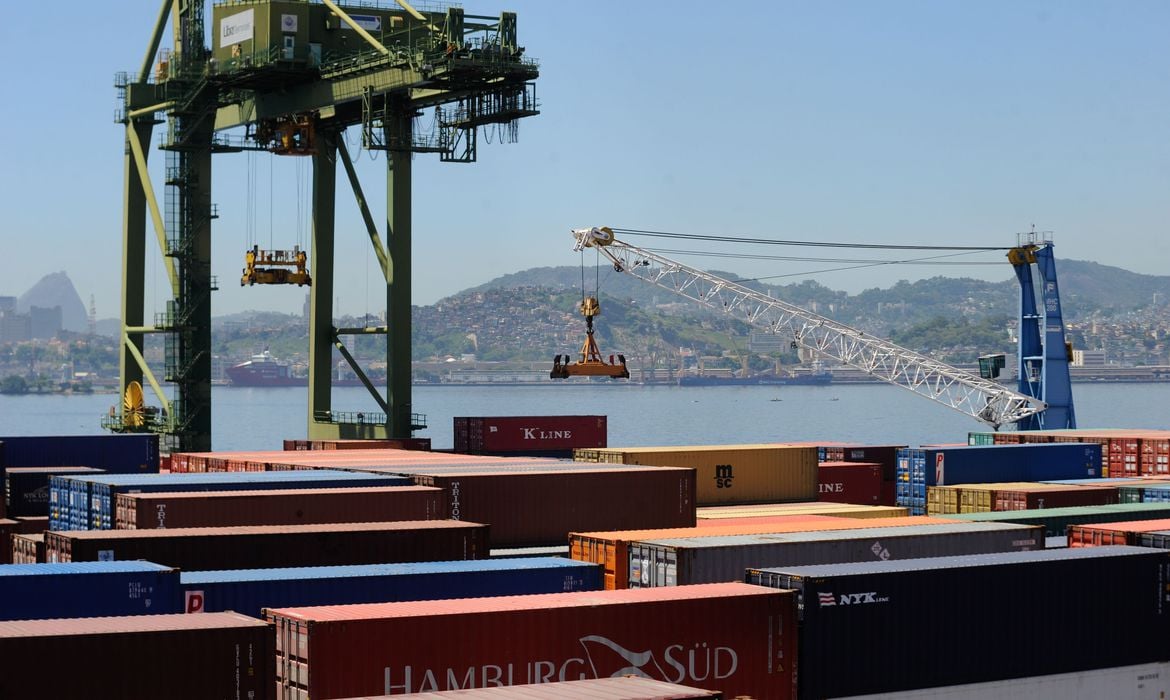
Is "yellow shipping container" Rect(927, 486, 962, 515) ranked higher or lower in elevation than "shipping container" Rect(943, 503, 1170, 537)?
lower

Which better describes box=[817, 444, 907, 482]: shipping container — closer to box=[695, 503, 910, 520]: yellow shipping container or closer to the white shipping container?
box=[695, 503, 910, 520]: yellow shipping container

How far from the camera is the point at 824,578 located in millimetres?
22422

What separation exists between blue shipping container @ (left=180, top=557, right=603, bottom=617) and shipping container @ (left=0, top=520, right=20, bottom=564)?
12.2 metres

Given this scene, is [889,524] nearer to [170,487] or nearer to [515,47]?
[170,487]

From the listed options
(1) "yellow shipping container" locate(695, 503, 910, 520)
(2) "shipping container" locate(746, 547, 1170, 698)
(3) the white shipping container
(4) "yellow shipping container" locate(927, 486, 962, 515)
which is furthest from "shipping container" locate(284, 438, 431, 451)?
(3) the white shipping container

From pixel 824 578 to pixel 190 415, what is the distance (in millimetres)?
43471

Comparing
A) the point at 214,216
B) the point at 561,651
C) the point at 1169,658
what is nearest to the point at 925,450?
the point at 1169,658

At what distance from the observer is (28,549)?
88.6ft

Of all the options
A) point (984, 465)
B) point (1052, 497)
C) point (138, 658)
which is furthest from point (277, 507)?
point (984, 465)

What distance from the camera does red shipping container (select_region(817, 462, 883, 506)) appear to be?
52.1 metres

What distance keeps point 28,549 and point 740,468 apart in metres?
23.2

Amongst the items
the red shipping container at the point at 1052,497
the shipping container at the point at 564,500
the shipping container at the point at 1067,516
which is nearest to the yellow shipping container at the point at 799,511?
the shipping container at the point at 564,500

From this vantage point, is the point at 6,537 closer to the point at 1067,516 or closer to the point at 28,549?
the point at 28,549

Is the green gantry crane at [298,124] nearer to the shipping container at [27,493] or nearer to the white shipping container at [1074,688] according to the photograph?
the shipping container at [27,493]
